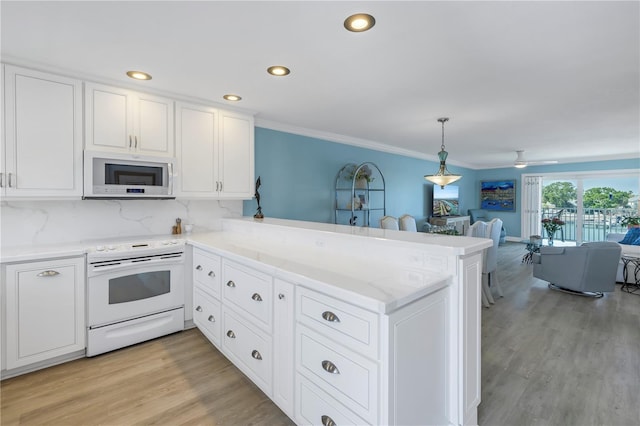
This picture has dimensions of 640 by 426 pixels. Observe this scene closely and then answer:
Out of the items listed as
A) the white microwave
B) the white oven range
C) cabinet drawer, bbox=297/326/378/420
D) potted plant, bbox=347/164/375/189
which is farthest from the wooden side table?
the white microwave

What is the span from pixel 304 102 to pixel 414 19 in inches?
64.8

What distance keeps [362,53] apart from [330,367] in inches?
78.3

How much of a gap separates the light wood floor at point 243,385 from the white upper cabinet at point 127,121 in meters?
1.79

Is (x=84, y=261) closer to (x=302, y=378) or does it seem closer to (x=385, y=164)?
(x=302, y=378)

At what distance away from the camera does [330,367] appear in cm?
143

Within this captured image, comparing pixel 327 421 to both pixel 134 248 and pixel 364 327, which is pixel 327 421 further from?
pixel 134 248

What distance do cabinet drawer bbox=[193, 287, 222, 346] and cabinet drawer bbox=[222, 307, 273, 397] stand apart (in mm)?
132

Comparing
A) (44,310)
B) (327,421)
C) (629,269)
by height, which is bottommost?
(327,421)

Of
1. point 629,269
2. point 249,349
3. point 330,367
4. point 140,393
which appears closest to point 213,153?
point 249,349

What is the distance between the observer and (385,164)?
585 cm

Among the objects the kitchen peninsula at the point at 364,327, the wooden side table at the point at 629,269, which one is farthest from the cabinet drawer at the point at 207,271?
the wooden side table at the point at 629,269

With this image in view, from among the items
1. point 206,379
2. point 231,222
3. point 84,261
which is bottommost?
point 206,379

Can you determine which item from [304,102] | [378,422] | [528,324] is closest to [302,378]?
[378,422]

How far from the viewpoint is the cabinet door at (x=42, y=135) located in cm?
226
